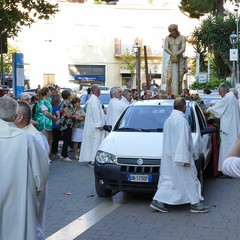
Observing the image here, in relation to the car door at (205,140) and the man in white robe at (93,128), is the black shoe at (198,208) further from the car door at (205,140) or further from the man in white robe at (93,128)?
the man in white robe at (93,128)

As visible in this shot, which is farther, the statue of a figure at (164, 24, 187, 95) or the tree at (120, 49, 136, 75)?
the tree at (120, 49, 136, 75)

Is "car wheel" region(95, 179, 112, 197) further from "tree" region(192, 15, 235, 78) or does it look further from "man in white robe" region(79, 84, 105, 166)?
"tree" region(192, 15, 235, 78)

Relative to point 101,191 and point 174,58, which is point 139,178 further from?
point 174,58

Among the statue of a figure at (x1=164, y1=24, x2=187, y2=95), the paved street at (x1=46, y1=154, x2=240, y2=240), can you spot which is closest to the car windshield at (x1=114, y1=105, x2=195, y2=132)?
the paved street at (x1=46, y1=154, x2=240, y2=240)

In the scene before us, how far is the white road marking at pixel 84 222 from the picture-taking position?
6.66 meters

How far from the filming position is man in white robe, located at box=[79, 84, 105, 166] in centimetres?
1202

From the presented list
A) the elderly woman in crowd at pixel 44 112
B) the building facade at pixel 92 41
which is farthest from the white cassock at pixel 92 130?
the building facade at pixel 92 41

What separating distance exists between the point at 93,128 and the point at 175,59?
409 cm

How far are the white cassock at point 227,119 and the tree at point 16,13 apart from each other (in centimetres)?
631

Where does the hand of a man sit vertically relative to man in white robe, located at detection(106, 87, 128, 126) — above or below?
above

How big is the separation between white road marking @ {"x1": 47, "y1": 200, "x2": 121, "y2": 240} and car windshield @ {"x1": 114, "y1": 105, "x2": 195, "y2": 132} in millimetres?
1524

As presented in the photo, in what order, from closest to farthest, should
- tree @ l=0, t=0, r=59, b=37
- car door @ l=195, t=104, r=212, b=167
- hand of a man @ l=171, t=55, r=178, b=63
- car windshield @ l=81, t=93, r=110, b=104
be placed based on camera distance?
car door @ l=195, t=104, r=212, b=167 < tree @ l=0, t=0, r=59, b=37 < hand of a man @ l=171, t=55, r=178, b=63 < car windshield @ l=81, t=93, r=110, b=104

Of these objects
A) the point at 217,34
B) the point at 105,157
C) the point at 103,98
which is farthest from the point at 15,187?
the point at 217,34

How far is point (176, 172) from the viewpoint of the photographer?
7.63 m
